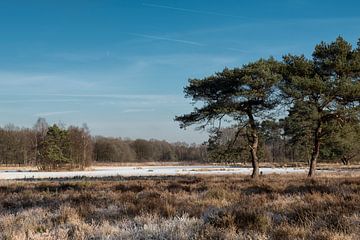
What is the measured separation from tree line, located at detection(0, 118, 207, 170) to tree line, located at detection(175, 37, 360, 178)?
45.6 m

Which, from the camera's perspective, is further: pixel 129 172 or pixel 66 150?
pixel 66 150

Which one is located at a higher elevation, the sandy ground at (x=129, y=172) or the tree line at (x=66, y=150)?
the tree line at (x=66, y=150)

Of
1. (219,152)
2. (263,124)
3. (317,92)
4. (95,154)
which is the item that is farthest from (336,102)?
(95,154)

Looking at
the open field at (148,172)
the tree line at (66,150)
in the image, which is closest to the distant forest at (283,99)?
the open field at (148,172)

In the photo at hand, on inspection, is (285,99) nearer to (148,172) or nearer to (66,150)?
(148,172)

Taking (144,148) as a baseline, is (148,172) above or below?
below

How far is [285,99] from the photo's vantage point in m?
28.6

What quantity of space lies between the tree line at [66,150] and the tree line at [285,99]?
150 feet

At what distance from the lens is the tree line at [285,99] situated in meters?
27.2

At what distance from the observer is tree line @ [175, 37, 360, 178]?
27.2 m

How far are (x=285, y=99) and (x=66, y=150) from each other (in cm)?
5388

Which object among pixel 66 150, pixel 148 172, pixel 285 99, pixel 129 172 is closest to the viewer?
pixel 285 99

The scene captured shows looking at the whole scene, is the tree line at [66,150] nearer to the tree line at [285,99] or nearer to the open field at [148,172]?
the open field at [148,172]

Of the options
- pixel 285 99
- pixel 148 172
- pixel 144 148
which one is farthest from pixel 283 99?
pixel 144 148
